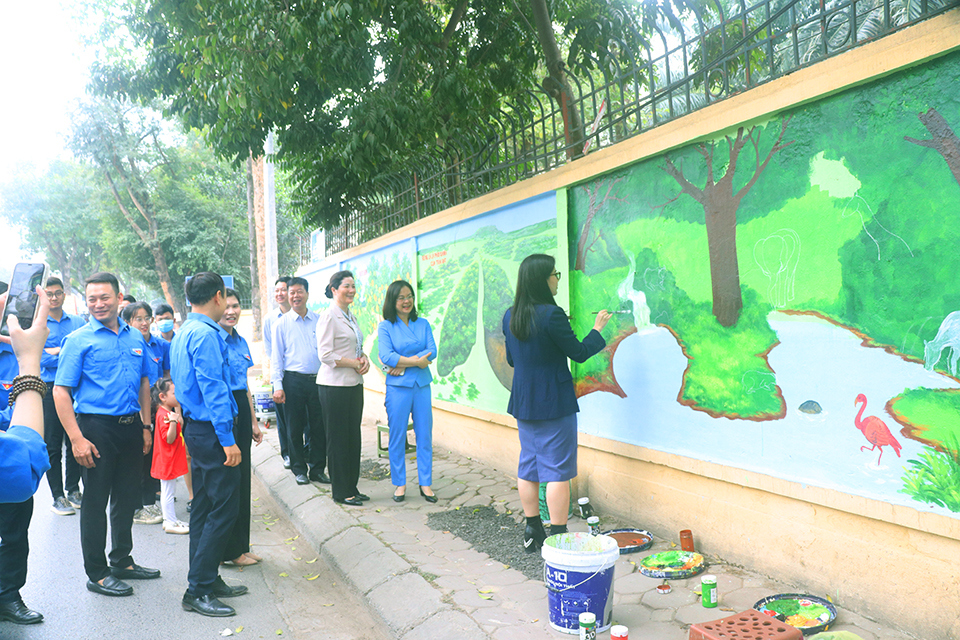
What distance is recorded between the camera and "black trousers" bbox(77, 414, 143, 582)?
4.14 meters

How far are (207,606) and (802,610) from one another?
3.25 m

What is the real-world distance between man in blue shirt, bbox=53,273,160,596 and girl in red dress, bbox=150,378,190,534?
32.5 inches

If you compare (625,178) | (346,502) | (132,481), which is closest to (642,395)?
(625,178)

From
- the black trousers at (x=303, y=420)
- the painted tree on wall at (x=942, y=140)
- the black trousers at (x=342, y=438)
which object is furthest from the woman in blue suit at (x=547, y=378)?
the black trousers at (x=303, y=420)

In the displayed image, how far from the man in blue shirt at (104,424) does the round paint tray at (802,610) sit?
12.4ft

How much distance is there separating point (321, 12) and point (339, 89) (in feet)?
6.91

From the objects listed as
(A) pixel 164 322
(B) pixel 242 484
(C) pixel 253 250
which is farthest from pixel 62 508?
(C) pixel 253 250

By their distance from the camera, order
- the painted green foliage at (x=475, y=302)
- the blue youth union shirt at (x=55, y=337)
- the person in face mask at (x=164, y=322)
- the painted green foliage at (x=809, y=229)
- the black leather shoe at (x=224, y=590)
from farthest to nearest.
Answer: the person in face mask at (x=164, y=322), the painted green foliage at (x=475, y=302), the blue youth union shirt at (x=55, y=337), the black leather shoe at (x=224, y=590), the painted green foliage at (x=809, y=229)

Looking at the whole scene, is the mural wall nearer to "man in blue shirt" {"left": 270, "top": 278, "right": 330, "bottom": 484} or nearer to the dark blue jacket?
the dark blue jacket

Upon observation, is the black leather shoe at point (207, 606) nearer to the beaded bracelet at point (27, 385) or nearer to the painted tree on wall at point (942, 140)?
the beaded bracelet at point (27, 385)

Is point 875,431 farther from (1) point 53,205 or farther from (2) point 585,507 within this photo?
(1) point 53,205

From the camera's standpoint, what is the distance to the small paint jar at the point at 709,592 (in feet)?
11.0

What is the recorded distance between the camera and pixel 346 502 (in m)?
5.70

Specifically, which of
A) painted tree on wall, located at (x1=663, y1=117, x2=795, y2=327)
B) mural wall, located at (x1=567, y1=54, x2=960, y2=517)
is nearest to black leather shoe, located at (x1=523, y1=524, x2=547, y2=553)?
mural wall, located at (x1=567, y1=54, x2=960, y2=517)
